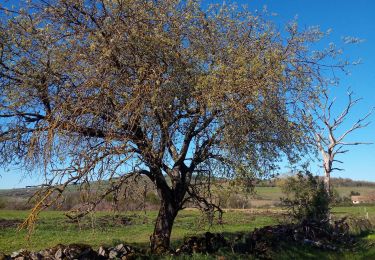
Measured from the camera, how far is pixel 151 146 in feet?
40.0

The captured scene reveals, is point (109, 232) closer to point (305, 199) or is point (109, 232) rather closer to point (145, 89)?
point (305, 199)

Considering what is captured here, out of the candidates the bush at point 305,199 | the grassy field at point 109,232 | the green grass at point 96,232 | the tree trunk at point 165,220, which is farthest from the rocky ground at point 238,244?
the green grass at point 96,232

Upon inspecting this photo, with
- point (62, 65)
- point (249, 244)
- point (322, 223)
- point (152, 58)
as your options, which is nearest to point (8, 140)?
point (62, 65)

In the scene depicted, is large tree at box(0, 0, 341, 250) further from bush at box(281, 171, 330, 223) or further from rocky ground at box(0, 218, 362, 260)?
bush at box(281, 171, 330, 223)

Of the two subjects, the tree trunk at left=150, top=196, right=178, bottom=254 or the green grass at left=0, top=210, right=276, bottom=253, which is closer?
the tree trunk at left=150, top=196, right=178, bottom=254

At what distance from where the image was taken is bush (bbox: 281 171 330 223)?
26672 mm

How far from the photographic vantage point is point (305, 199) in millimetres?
27438

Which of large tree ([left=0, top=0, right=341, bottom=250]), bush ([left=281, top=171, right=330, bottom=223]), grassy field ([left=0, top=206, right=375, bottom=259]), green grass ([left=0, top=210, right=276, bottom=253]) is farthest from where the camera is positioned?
green grass ([left=0, top=210, right=276, bottom=253])

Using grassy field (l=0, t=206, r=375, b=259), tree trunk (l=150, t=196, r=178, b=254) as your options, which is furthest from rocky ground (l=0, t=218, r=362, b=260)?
tree trunk (l=150, t=196, r=178, b=254)

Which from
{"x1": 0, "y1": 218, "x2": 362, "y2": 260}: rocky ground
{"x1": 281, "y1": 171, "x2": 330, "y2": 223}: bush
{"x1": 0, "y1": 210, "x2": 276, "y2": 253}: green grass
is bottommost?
{"x1": 0, "y1": 218, "x2": 362, "y2": 260}: rocky ground

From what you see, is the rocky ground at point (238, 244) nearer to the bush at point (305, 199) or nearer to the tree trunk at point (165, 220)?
the tree trunk at point (165, 220)

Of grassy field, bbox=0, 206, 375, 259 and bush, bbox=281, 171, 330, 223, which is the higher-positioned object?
bush, bbox=281, 171, 330, 223

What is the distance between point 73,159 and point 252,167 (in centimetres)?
489

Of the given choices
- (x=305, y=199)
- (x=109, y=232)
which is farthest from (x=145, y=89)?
(x=109, y=232)
